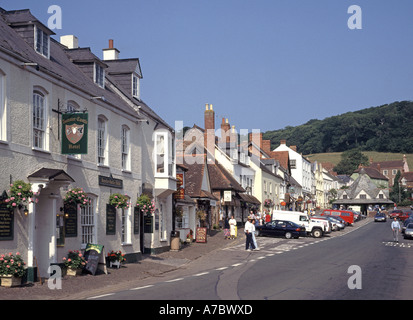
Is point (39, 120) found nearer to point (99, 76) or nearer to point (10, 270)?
point (10, 270)

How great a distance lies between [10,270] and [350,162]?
156336 mm

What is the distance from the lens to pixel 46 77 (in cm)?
1741

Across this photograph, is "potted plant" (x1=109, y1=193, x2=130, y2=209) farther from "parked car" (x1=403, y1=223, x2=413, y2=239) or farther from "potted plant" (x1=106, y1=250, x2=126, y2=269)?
"parked car" (x1=403, y1=223, x2=413, y2=239)

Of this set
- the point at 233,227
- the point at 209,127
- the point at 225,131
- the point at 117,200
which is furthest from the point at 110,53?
the point at 225,131

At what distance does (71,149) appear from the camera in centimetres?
1755

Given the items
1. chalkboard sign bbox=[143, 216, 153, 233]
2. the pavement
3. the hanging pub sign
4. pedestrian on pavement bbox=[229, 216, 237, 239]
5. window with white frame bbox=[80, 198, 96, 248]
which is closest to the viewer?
the pavement

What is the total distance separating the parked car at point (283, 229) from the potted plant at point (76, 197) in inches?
949

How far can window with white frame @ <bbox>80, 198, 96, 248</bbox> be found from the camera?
1991 centimetres

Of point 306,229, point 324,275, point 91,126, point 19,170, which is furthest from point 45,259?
point 306,229

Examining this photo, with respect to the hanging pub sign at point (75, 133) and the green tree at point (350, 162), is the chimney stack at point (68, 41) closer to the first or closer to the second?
the hanging pub sign at point (75, 133)

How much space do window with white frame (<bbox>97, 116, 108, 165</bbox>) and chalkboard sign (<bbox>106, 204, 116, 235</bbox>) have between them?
1827mm

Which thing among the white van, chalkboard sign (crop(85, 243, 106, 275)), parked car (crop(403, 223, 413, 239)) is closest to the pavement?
chalkboard sign (crop(85, 243, 106, 275))

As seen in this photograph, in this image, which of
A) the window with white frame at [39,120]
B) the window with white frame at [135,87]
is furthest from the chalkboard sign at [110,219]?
the window with white frame at [135,87]

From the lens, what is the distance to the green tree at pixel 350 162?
16338 centimetres
